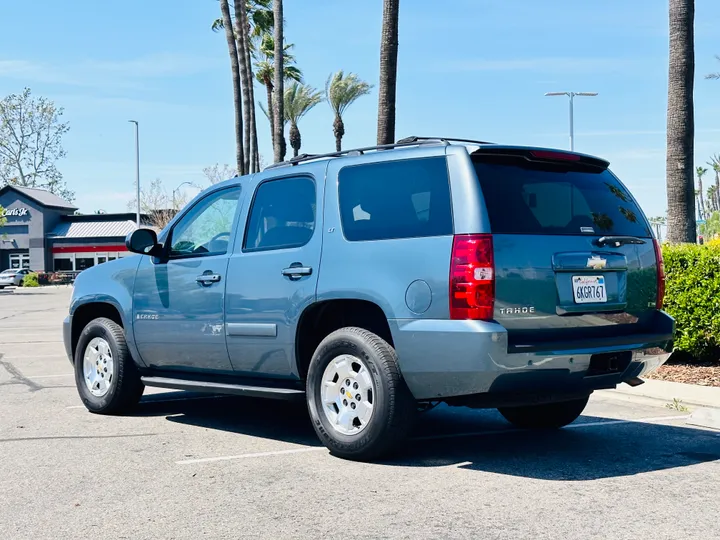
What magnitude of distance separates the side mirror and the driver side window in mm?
159

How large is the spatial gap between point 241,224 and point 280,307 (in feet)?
3.17

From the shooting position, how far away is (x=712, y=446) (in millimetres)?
6898

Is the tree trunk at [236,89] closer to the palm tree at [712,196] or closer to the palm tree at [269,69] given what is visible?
the palm tree at [269,69]

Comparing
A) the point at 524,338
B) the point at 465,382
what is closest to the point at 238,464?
the point at 465,382

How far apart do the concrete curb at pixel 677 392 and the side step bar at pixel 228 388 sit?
405 centimetres

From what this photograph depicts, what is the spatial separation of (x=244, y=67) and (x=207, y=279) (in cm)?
3076

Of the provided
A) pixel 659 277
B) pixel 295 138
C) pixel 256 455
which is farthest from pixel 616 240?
pixel 295 138

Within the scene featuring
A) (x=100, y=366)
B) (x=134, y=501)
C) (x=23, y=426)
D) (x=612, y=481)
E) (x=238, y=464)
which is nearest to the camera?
(x=134, y=501)

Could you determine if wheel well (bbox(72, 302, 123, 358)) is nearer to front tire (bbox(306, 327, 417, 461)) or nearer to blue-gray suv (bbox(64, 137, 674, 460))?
blue-gray suv (bbox(64, 137, 674, 460))

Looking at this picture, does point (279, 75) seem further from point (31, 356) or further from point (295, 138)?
point (295, 138)

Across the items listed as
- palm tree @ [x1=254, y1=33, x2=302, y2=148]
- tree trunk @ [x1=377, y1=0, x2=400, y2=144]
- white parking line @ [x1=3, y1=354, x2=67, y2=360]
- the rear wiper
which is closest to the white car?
palm tree @ [x1=254, y1=33, x2=302, y2=148]

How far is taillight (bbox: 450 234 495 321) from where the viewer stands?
5.70 m

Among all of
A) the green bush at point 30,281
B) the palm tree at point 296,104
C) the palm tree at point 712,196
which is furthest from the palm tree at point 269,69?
the palm tree at point 712,196

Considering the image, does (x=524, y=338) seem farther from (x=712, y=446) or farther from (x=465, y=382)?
(x=712, y=446)
